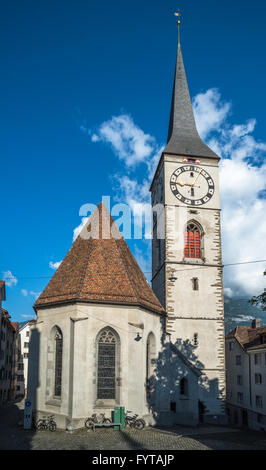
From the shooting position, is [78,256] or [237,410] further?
[237,410]

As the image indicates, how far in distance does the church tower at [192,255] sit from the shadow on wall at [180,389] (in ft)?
0.22

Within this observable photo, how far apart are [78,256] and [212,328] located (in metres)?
11.2

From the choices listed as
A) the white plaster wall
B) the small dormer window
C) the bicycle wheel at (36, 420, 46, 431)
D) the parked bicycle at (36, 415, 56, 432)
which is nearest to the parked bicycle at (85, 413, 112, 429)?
the white plaster wall

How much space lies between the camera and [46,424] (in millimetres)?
19781

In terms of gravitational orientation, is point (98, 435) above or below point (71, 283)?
below

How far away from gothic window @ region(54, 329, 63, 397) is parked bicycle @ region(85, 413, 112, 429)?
2259 mm

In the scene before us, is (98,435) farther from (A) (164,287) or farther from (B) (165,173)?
(B) (165,173)

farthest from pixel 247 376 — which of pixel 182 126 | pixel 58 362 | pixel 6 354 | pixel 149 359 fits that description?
pixel 6 354

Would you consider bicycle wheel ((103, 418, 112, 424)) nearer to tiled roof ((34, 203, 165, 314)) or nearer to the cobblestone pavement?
the cobblestone pavement

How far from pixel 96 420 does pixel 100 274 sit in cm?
725

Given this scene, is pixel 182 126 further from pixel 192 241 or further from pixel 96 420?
pixel 96 420

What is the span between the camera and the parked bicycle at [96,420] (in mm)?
19277
